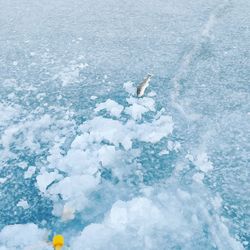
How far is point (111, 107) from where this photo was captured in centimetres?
305

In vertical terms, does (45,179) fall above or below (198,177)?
below

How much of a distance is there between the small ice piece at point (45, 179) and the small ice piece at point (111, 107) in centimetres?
73

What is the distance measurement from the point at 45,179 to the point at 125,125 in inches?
30.3

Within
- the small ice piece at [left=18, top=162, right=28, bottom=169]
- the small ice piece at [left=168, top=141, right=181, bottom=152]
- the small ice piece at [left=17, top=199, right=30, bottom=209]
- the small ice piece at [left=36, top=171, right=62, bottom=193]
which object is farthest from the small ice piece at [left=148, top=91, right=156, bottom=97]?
the small ice piece at [left=17, top=199, right=30, bottom=209]

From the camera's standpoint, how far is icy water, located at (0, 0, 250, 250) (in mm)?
2273

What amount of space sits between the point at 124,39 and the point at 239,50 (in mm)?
1164

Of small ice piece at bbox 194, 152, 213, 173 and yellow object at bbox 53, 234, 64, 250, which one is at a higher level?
small ice piece at bbox 194, 152, 213, 173

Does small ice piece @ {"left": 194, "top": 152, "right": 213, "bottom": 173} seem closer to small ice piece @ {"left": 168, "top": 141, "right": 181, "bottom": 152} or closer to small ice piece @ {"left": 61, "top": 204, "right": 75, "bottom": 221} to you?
small ice piece @ {"left": 168, "top": 141, "right": 181, "bottom": 152}

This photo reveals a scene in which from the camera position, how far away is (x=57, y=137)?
9.25 feet

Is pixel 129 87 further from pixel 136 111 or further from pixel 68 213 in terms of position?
pixel 68 213

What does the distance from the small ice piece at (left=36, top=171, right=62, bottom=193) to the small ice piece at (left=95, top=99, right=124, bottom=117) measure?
729mm

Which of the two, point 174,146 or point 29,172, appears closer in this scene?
point 29,172

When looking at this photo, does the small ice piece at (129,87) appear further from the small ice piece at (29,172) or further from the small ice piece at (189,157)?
the small ice piece at (29,172)

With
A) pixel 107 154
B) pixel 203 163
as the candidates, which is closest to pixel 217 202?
pixel 203 163
